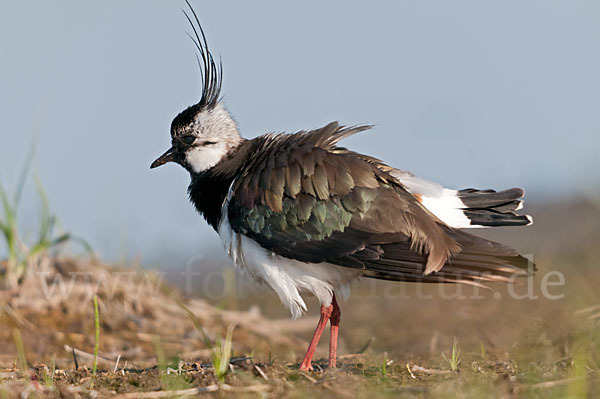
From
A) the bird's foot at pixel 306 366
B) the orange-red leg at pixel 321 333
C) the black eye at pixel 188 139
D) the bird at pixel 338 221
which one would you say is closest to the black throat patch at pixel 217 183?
the bird at pixel 338 221

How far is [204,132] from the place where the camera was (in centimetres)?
652

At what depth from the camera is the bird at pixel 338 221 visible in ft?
17.2

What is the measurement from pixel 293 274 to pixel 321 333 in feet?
2.21

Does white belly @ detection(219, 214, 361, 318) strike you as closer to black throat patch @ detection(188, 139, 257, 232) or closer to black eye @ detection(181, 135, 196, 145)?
black throat patch @ detection(188, 139, 257, 232)

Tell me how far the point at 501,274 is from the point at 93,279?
196 inches

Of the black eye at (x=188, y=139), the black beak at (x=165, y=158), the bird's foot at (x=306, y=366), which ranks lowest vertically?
the bird's foot at (x=306, y=366)

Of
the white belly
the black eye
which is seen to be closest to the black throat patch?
the black eye

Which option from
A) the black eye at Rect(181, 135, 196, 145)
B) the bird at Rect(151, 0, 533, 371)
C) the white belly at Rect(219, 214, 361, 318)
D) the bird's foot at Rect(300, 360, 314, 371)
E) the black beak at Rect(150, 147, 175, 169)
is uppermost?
the black eye at Rect(181, 135, 196, 145)

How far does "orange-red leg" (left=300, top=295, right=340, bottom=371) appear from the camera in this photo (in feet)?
17.6

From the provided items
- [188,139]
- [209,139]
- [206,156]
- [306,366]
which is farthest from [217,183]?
[306,366]

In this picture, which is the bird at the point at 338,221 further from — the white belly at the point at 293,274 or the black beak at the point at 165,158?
the black beak at the point at 165,158

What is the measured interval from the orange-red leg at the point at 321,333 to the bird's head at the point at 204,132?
1.64 m

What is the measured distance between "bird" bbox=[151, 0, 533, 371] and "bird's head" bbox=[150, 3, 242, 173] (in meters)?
0.33

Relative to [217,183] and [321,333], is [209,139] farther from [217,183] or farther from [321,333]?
[321,333]
